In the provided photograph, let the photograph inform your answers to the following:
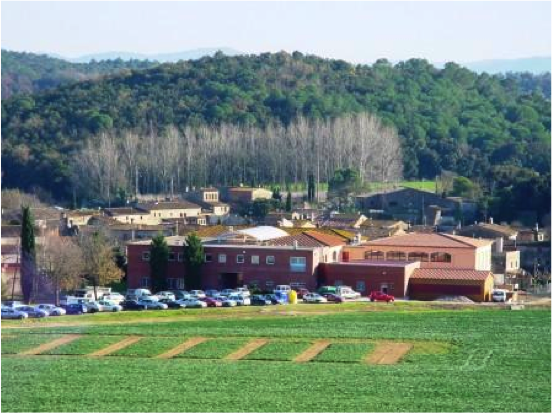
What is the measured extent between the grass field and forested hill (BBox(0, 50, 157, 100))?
110 metres

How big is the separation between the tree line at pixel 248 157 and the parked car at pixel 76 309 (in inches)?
1677

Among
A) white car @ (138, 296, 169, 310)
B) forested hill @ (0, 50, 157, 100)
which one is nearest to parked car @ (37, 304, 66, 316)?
white car @ (138, 296, 169, 310)

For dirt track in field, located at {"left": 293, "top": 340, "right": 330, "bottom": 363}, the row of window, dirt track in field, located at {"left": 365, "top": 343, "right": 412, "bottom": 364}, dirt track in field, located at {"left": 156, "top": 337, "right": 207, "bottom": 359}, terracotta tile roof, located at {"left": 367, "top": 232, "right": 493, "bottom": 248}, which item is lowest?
dirt track in field, located at {"left": 156, "top": 337, "right": 207, "bottom": 359}

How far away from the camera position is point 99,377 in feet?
82.0

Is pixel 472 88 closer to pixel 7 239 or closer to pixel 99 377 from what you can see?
pixel 7 239

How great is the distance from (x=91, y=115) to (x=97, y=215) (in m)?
30.9

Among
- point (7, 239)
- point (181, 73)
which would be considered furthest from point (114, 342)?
point (181, 73)

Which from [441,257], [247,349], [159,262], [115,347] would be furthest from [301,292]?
[115,347]

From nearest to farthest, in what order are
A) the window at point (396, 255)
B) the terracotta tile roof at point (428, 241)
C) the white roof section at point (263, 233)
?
the white roof section at point (263, 233) < the window at point (396, 255) < the terracotta tile roof at point (428, 241)

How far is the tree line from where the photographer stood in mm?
80062

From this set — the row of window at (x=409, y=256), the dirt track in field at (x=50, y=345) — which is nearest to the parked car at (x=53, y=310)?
the dirt track in field at (x=50, y=345)

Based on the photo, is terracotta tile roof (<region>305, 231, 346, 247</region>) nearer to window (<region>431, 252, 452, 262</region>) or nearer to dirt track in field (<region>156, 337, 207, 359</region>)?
window (<region>431, 252, 452, 262</region>)

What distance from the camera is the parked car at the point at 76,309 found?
3553 cm

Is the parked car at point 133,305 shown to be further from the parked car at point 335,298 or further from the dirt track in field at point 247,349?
the dirt track in field at point 247,349
